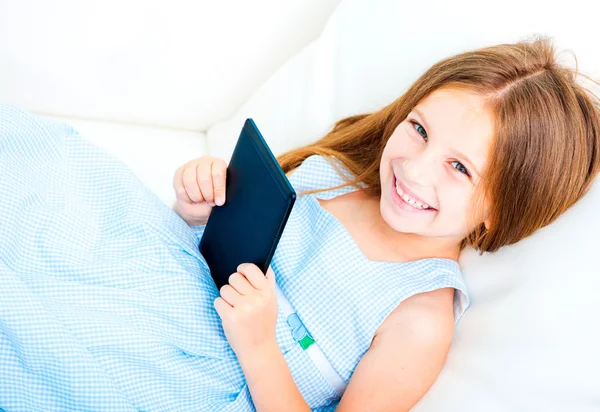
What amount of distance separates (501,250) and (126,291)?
53cm

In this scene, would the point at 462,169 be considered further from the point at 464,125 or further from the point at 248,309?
the point at 248,309

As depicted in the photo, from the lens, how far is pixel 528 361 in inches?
29.2

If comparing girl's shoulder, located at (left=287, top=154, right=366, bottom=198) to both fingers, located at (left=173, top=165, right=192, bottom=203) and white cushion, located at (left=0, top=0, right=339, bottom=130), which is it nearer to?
fingers, located at (left=173, top=165, right=192, bottom=203)

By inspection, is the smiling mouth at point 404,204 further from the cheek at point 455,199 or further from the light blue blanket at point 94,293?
the light blue blanket at point 94,293

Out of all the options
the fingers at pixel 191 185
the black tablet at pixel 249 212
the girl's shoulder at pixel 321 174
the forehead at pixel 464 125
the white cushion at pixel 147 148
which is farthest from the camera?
the white cushion at pixel 147 148

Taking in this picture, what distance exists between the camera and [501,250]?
33.5 inches

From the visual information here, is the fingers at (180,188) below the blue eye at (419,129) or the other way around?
the other way around

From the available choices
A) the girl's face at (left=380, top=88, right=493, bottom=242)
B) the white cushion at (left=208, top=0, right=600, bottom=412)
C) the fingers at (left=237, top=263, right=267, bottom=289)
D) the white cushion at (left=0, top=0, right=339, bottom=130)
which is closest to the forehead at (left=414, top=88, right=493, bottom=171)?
the girl's face at (left=380, top=88, right=493, bottom=242)

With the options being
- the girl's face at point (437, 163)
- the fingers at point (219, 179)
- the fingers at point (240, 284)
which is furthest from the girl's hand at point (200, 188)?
the girl's face at point (437, 163)

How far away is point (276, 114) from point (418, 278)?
1.55 ft

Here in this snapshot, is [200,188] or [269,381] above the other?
[200,188]

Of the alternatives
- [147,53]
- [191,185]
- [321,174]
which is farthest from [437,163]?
[147,53]

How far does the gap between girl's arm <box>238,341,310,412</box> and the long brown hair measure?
1.13 ft

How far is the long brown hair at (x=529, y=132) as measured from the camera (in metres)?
0.76
